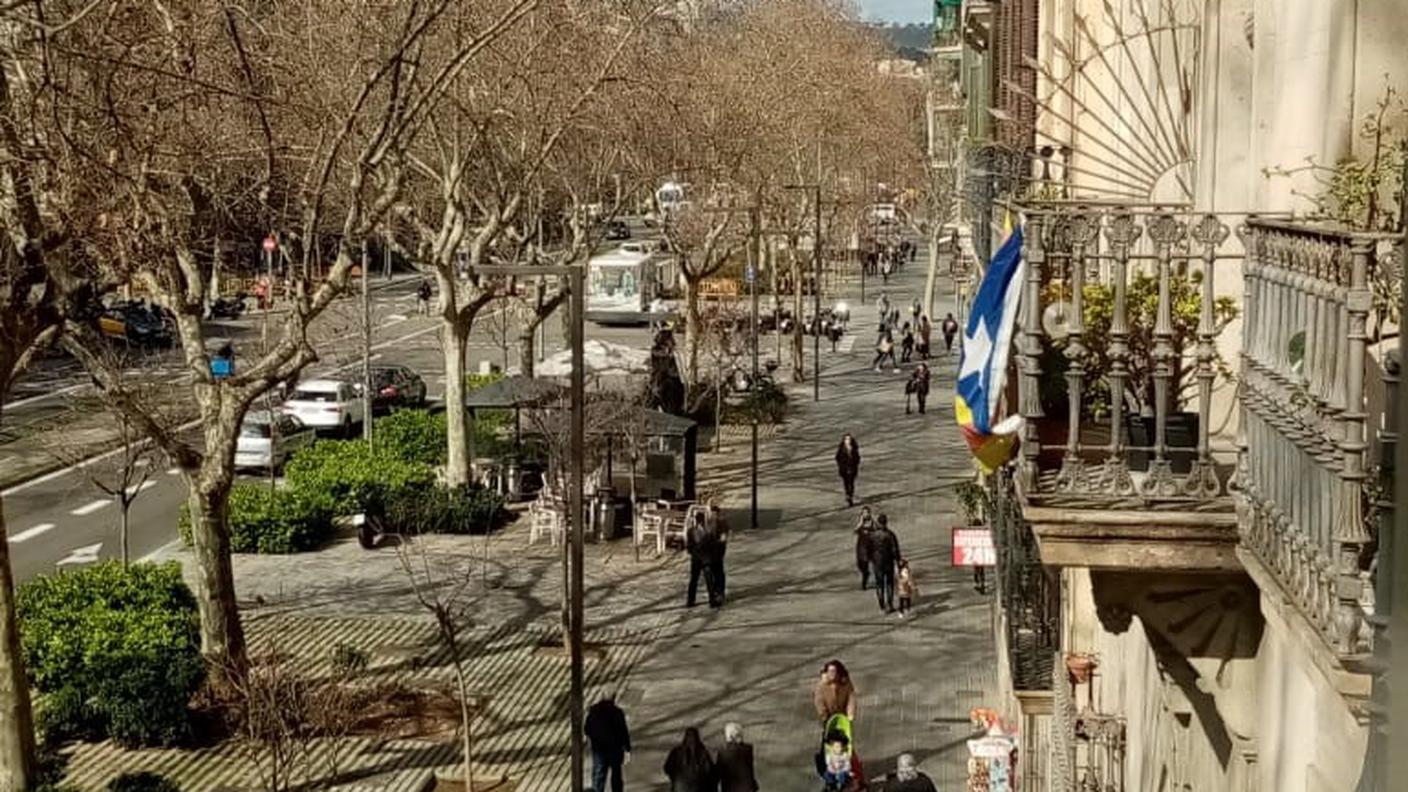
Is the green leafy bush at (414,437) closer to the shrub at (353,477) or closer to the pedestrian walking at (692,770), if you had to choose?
the shrub at (353,477)

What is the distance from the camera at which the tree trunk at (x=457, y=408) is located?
1320 inches

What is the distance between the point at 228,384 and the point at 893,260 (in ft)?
267

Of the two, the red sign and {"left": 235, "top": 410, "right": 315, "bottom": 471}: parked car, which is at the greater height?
the red sign

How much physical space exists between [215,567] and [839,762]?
757 cm

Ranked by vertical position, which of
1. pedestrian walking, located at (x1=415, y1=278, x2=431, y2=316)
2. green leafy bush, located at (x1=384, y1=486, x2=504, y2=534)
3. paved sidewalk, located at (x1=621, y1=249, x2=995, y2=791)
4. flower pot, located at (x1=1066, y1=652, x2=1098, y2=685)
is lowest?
paved sidewalk, located at (x1=621, y1=249, x2=995, y2=791)

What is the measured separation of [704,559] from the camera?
26109 millimetres

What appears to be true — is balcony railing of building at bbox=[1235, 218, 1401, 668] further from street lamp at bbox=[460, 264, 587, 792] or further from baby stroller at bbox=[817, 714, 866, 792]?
baby stroller at bbox=[817, 714, 866, 792]

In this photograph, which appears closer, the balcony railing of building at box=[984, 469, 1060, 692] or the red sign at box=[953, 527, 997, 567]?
the balcony railing of building at box=[984, 469, 1060, 692]

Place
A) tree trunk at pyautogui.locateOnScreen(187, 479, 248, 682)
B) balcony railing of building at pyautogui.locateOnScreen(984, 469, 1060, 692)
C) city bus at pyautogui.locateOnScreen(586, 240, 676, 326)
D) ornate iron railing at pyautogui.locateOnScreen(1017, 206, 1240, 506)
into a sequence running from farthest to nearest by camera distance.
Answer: city bus at pyautogui.locateOnScreen(586, 240, 676, 326)
tree trunk at pyautogui.locateOnScreen(187, 479, 248, 682)
balcony railing of building at pyautogui.locateOnScreen(984, 469, 1060, 692)
ornate iron railing at pyautogui.locateOnScreen(1017, 206, 1240, 506)

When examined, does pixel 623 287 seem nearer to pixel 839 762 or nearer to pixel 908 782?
pixel 839 762

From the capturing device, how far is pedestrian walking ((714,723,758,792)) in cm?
1670

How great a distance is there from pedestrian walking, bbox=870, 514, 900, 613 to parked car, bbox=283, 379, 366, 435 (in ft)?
65.2

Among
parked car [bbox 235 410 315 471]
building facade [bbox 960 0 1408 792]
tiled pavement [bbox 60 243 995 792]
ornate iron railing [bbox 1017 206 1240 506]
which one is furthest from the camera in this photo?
parked car [bbox 235 410 315 471]

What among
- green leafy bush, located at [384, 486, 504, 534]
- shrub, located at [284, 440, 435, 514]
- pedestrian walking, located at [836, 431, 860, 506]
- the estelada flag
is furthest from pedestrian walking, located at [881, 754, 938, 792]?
pedestrian walking, located at [836, 431, 860, 506]
